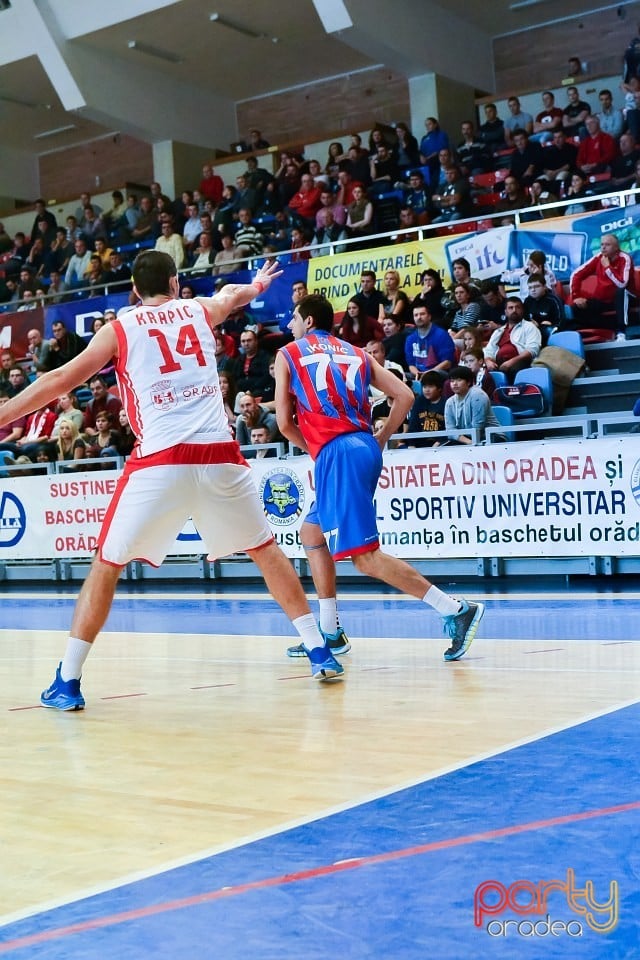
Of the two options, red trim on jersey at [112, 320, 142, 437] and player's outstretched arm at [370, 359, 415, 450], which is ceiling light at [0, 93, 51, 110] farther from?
red trim on jersey at [112, 320, 142, 437]

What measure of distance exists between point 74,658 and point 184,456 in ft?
3.41

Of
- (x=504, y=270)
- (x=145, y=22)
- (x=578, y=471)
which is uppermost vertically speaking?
(x=145, y=22)

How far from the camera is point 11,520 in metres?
15.3

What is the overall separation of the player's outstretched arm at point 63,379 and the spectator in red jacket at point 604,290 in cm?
909

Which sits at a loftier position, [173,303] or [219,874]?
[173,303]

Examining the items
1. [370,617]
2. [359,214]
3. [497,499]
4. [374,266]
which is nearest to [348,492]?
[370,617]

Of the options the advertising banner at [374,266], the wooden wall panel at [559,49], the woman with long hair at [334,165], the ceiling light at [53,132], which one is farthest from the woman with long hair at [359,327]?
the ceiling light at [53,132]

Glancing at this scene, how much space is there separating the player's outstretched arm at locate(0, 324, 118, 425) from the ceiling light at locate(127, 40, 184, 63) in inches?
691

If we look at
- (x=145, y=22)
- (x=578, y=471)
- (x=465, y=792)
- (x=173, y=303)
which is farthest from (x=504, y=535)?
(x=145, y=22)

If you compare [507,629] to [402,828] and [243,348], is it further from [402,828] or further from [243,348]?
[243,348]

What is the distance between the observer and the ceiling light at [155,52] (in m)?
21.4

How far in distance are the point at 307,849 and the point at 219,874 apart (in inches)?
10.2

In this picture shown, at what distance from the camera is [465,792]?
349cm

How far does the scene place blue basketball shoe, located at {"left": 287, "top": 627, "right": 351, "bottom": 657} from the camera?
6750 mm
